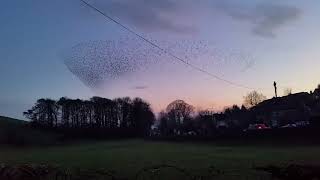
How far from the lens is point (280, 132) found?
52062 mm

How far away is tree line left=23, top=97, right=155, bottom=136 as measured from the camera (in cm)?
9775

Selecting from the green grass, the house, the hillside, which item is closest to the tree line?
the hillside

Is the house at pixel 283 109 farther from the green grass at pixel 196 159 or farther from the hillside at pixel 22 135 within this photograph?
the green grass at pixel 196 159

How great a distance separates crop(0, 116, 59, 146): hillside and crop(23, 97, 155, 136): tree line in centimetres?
330

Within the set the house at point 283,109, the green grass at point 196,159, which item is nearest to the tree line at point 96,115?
the house at point 283,109

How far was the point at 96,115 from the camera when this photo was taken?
104 metres

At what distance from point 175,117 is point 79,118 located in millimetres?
41377

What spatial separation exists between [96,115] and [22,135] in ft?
Result: 65.9

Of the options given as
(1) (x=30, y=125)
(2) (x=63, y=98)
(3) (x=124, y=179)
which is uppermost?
(2) (x=63, y=98)

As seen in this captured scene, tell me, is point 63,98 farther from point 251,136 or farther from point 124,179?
point 124,179

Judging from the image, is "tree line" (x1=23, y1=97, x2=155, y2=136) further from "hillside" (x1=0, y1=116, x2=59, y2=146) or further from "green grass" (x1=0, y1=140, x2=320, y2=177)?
"green grass" (x1=0, y1=140, x2=320, y2=177)

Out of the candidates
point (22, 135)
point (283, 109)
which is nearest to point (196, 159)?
point (22, 135)

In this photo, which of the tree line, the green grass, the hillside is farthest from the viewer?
the tree line

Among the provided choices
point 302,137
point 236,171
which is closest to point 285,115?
point 302,137
